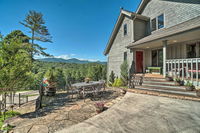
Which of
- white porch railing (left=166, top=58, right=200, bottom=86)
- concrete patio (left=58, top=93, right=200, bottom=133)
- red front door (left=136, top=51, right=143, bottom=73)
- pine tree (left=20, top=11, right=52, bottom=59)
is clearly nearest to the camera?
concrete patio (left=58, top=93, right=200, bottom=133)

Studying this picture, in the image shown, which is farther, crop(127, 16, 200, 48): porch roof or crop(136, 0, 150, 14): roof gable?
crop(136, 0, 150, 14): roof gable

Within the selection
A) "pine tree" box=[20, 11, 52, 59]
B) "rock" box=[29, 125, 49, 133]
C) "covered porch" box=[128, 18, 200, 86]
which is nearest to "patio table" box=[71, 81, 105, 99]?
"rock" box=[29, 125, 49, 133]

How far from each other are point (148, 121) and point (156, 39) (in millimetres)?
5888

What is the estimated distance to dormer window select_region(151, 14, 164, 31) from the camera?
9.55 metres

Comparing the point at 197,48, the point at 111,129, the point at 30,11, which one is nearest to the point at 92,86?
the point at 111,129

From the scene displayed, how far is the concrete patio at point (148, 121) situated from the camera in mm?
2764

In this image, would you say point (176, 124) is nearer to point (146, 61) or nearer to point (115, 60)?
point (146, 61)

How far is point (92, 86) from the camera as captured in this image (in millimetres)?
7051

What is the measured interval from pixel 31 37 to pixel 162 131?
1069 inches

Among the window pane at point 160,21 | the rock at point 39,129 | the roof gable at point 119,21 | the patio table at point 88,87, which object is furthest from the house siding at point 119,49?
the rock at point 39,129

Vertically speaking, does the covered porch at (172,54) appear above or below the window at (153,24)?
below

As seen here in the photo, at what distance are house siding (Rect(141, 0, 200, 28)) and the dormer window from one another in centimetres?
35

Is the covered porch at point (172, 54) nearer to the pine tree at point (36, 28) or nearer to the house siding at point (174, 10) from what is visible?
the house siding at point (174, 10)

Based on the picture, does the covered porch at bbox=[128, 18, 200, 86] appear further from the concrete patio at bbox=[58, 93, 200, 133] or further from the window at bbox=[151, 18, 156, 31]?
the concrete patio at bbox=[58, 93, 200, 133]
